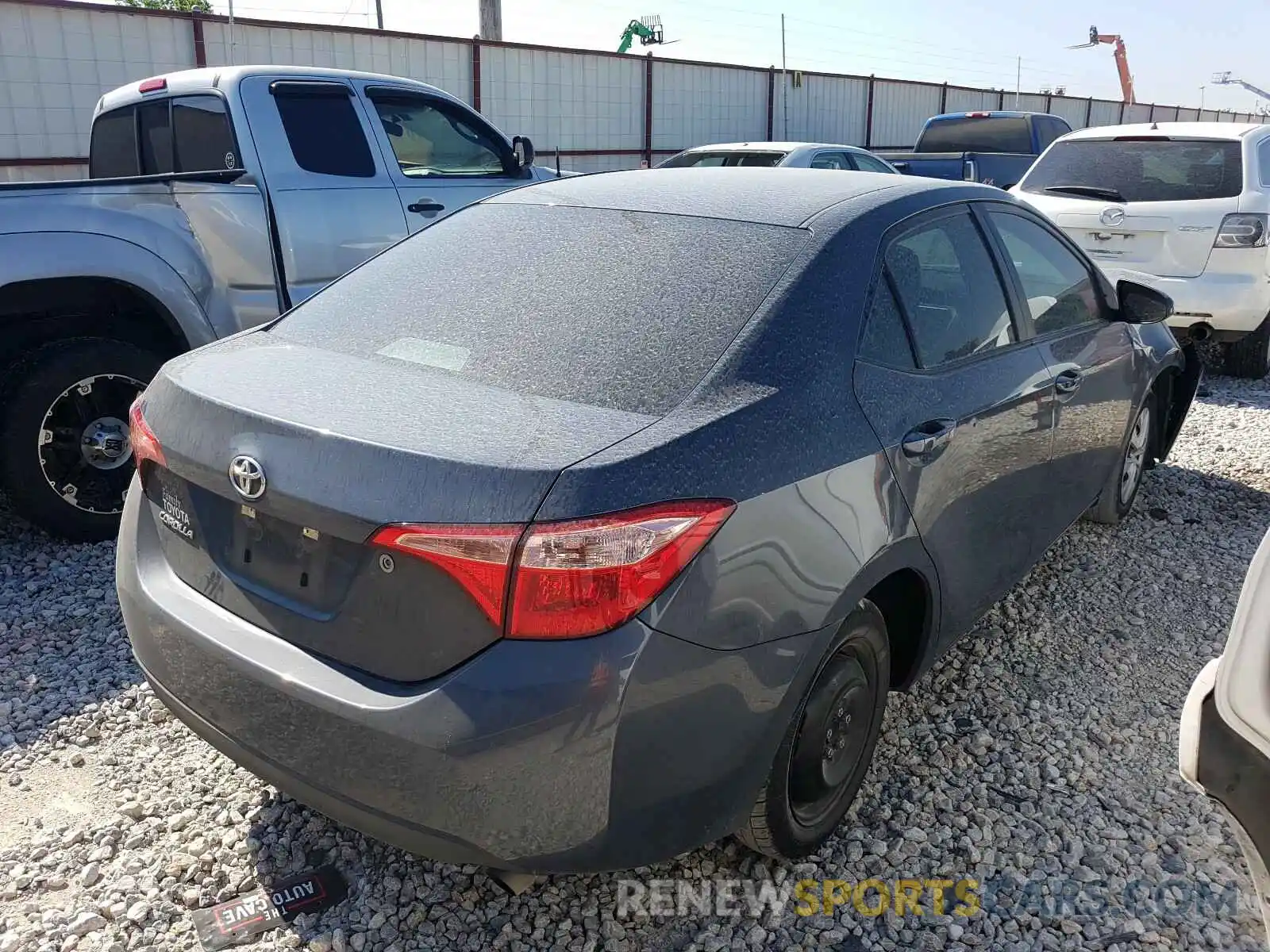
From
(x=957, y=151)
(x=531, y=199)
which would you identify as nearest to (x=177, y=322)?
(x=531, y=199)

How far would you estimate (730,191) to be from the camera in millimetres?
3000

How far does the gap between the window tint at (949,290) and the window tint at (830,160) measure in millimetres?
6793

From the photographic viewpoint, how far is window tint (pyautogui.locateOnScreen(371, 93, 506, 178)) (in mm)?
5961

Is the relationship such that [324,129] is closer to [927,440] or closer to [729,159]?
[927,440]

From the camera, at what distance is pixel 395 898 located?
2531mm

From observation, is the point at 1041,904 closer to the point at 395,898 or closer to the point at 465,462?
the point at 395,898

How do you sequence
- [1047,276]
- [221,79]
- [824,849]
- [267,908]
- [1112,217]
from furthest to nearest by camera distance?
[1112,217]
[221,79]
[1047,276]
[824,849]
[267,908]

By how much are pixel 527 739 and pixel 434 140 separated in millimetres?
5038

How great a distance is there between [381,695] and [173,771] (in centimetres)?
137

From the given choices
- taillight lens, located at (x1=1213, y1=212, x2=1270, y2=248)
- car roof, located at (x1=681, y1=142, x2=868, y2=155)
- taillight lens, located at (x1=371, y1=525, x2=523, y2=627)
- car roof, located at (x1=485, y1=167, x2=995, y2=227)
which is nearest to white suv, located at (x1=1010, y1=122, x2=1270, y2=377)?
taillight lens, located at (x1=1213, y1=212, x2=1270, y2=248)

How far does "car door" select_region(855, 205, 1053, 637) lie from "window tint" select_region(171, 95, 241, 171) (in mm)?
3778

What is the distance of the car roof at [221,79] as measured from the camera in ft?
17.8

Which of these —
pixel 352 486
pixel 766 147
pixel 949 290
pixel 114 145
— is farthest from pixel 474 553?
pixel 766 147
